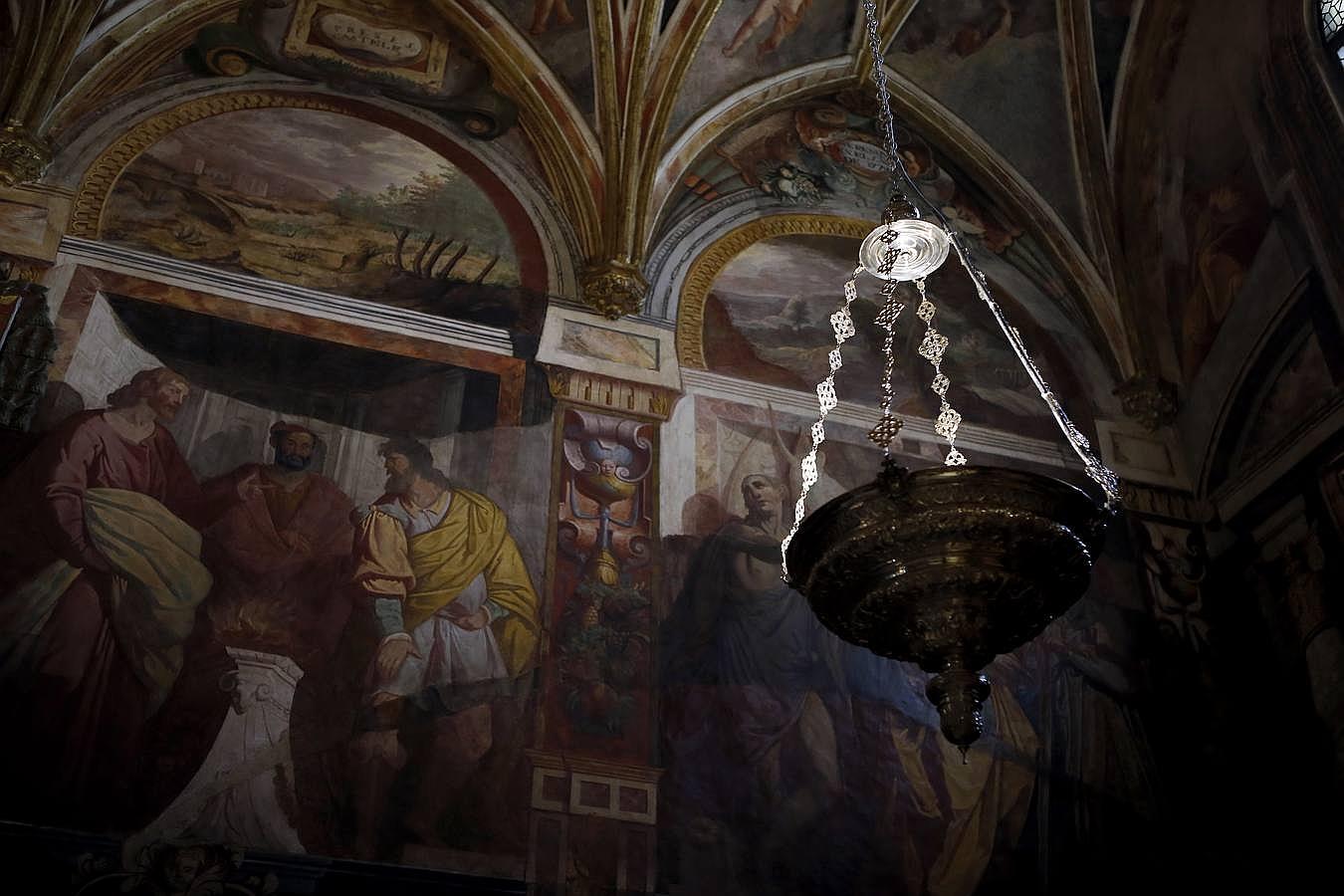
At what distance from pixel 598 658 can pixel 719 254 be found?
348 cm

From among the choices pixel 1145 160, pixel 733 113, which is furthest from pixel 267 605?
pixel 1145 160

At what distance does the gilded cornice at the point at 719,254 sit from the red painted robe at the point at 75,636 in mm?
3200

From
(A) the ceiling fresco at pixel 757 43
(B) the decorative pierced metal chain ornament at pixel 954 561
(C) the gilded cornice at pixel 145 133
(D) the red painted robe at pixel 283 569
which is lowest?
(B) the decorative pierced metal chain ornament at pixel 954 561

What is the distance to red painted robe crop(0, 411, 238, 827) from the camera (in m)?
6.12

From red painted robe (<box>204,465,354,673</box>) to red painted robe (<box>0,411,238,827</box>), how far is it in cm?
20

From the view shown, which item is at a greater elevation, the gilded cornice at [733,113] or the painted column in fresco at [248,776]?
the gilded cornice at [733,113]

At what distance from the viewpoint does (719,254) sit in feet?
31.7

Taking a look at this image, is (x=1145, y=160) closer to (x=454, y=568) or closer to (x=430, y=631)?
(x=454, y=568)

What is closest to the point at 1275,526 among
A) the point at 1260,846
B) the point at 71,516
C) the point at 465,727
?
the point at 1260,846

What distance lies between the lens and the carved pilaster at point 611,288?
8.83 meters

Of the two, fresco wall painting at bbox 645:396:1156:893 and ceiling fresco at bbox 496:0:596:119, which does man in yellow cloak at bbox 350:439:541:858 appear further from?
ceiling fresco at bbox 496:0:596:119

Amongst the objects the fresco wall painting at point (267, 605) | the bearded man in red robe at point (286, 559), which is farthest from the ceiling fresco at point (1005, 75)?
the bearded man in red robe at point (286, 559)

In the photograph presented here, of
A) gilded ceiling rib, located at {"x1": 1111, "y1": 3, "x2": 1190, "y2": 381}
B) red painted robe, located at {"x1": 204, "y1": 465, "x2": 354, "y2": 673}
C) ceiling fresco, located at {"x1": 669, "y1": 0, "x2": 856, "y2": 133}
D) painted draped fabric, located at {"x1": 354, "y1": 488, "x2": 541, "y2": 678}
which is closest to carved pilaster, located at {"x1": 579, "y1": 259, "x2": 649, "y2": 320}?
ceiling fresco, located at {"x1": 669, "y1": 0, "x2": 856, "y2": 133}

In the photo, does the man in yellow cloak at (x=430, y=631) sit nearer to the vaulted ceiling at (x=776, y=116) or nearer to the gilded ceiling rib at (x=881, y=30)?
the vaulted ceiling at (x=776, y=116)
